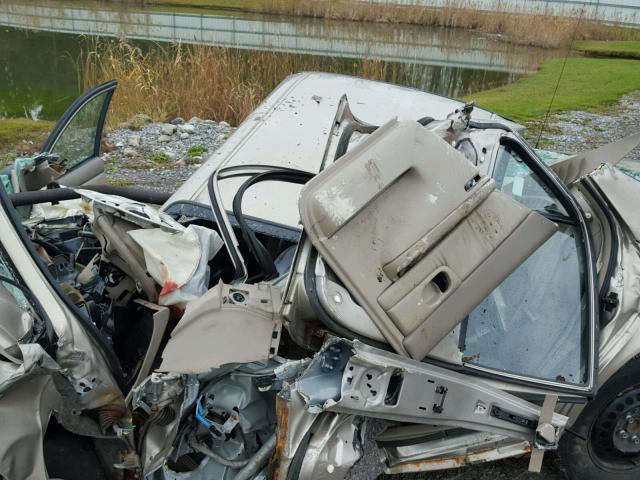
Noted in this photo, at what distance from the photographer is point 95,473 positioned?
2357mm

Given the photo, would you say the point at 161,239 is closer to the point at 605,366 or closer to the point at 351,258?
the point at 351,258

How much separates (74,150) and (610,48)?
16.5 metres

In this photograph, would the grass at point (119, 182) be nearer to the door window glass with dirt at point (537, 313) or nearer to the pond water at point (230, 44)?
the pond water at point (230, 44)

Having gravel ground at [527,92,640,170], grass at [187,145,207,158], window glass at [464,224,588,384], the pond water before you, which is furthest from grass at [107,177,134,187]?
gravel ground at [527,92,640,170]

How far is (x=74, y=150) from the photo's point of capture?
379 centimetres

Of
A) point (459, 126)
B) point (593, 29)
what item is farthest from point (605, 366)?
point (593, 29)

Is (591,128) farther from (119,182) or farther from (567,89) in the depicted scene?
(119,182)

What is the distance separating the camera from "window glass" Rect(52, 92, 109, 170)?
3660 mm

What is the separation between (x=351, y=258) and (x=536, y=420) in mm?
994

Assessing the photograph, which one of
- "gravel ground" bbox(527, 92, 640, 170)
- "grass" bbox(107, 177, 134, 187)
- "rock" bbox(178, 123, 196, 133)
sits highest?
"gravel ground" bbox(527, 92, 640, 170)

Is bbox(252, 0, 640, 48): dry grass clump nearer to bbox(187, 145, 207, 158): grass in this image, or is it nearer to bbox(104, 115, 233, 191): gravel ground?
bbox(104, 115, 233, 191): gravel ground


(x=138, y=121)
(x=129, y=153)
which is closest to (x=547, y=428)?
(x=129, y=153)

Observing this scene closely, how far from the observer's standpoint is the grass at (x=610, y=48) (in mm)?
16172

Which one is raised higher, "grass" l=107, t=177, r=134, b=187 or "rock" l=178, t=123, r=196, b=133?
"rock" l=178, t=123, r=196, b=133
